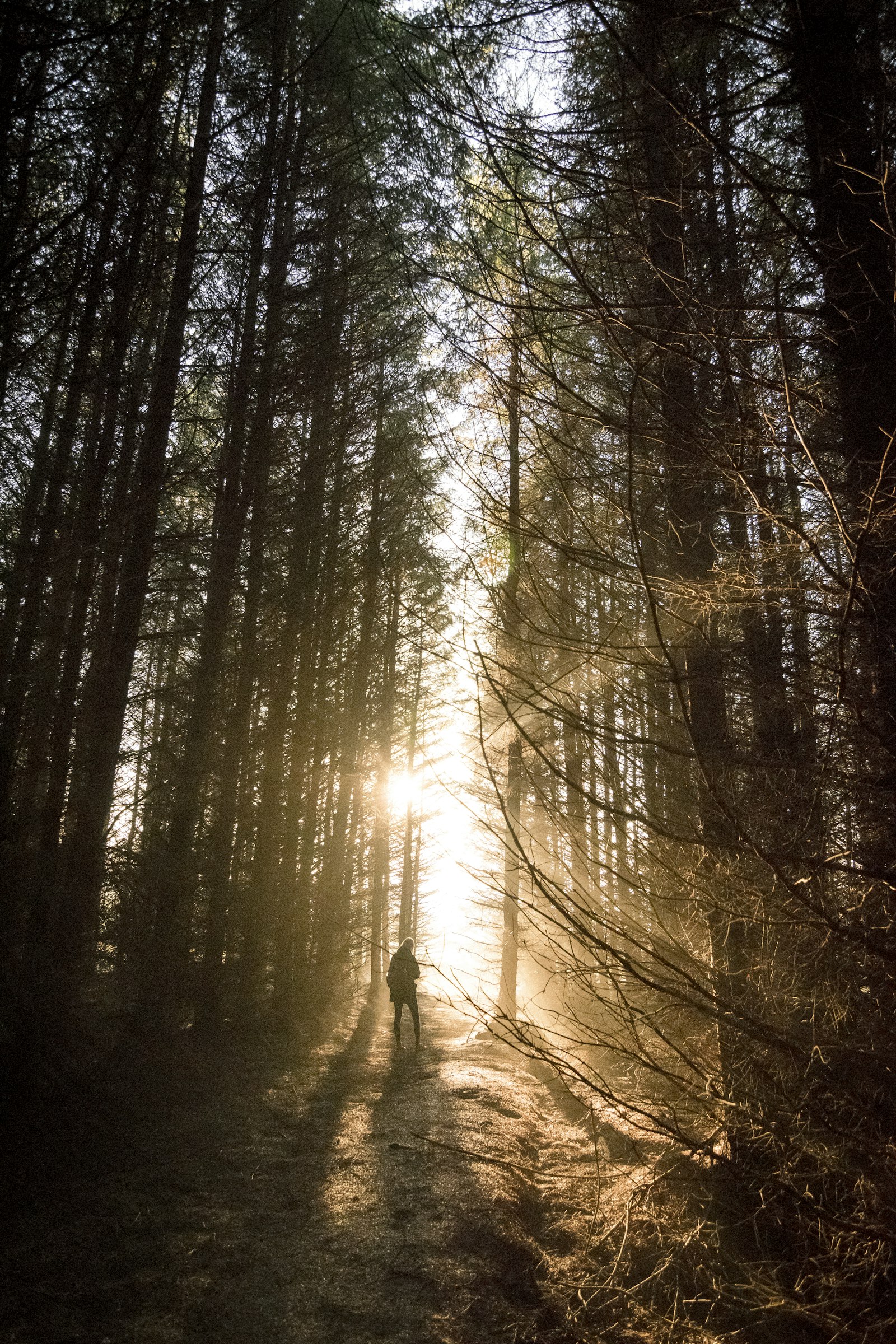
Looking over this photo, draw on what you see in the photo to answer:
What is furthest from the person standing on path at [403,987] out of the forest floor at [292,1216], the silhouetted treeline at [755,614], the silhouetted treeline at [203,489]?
the silhouetted treeline at [755,614]

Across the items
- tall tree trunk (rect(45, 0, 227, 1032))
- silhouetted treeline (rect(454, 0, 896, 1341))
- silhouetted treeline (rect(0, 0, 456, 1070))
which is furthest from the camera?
tall tree trunk (rect(45, 0, 227, 1032))

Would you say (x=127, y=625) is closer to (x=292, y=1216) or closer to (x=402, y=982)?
(x=292, y=1216)

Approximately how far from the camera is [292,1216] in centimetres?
474

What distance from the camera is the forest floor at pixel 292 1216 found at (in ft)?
11.7

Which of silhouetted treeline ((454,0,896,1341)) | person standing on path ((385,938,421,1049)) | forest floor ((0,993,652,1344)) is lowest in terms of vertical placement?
forest floor ((0,993,652,1344))

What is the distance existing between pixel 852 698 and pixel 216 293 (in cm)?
1012

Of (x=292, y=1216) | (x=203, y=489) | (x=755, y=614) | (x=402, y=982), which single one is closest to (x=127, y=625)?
(x=292, y=1216)

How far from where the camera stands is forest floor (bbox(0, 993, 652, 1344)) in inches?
140

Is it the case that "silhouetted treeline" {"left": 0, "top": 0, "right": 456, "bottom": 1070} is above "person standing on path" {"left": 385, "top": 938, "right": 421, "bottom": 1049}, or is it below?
above

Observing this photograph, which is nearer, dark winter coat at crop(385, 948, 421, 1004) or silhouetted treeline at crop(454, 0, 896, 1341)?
silhouetted treeline at crop(454, 0, 896, 1341)

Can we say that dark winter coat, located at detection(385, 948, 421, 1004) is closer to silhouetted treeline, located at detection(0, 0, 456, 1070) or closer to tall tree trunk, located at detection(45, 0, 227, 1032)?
silhouetted treeline, located at detection(0, 0, 456, 1070)

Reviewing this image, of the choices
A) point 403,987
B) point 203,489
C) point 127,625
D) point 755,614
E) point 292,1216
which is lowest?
point 292,1216

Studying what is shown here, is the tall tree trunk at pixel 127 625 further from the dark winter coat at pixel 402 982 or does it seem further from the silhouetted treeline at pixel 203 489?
the dark winter coat at pixel 402 982

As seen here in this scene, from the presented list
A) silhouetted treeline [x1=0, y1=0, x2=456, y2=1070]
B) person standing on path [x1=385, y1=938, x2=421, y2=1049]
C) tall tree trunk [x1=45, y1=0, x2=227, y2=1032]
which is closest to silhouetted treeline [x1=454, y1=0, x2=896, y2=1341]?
silhouetted treeline [x1=0, y1=0, x2=456, y2=1070]
